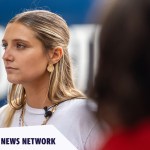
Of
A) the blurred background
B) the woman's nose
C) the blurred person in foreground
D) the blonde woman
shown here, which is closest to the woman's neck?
the blonde woman

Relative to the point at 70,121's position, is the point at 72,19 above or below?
above

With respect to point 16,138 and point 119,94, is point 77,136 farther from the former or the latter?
point 119,94

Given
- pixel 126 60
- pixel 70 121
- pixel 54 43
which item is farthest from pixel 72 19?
pixel 126 60

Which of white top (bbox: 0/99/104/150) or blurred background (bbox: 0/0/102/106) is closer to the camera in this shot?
white top (bbox: 0/99/104/150)

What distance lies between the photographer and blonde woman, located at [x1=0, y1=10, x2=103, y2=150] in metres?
1.24

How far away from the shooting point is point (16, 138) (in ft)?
3.69

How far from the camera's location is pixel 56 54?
1311mm

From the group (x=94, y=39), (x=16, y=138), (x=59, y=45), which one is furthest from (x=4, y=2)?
(x=94, y=39)

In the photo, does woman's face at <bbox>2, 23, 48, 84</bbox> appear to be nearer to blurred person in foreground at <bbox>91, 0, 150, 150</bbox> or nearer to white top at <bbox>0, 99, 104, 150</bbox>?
white top at <bbox>0, 99, 104, 150</bbox>

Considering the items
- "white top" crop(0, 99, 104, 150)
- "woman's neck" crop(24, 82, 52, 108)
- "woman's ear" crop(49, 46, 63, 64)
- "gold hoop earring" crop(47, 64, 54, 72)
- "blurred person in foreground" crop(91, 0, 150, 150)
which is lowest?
"white top" crop(0, 99, 104, 150)

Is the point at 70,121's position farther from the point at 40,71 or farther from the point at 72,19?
the point at 72,19

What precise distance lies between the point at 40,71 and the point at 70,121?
0.20 m

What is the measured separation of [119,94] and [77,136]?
27.1 inches

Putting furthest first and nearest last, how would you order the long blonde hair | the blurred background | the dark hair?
the blurred background, the long blonde hair, the dark hair
